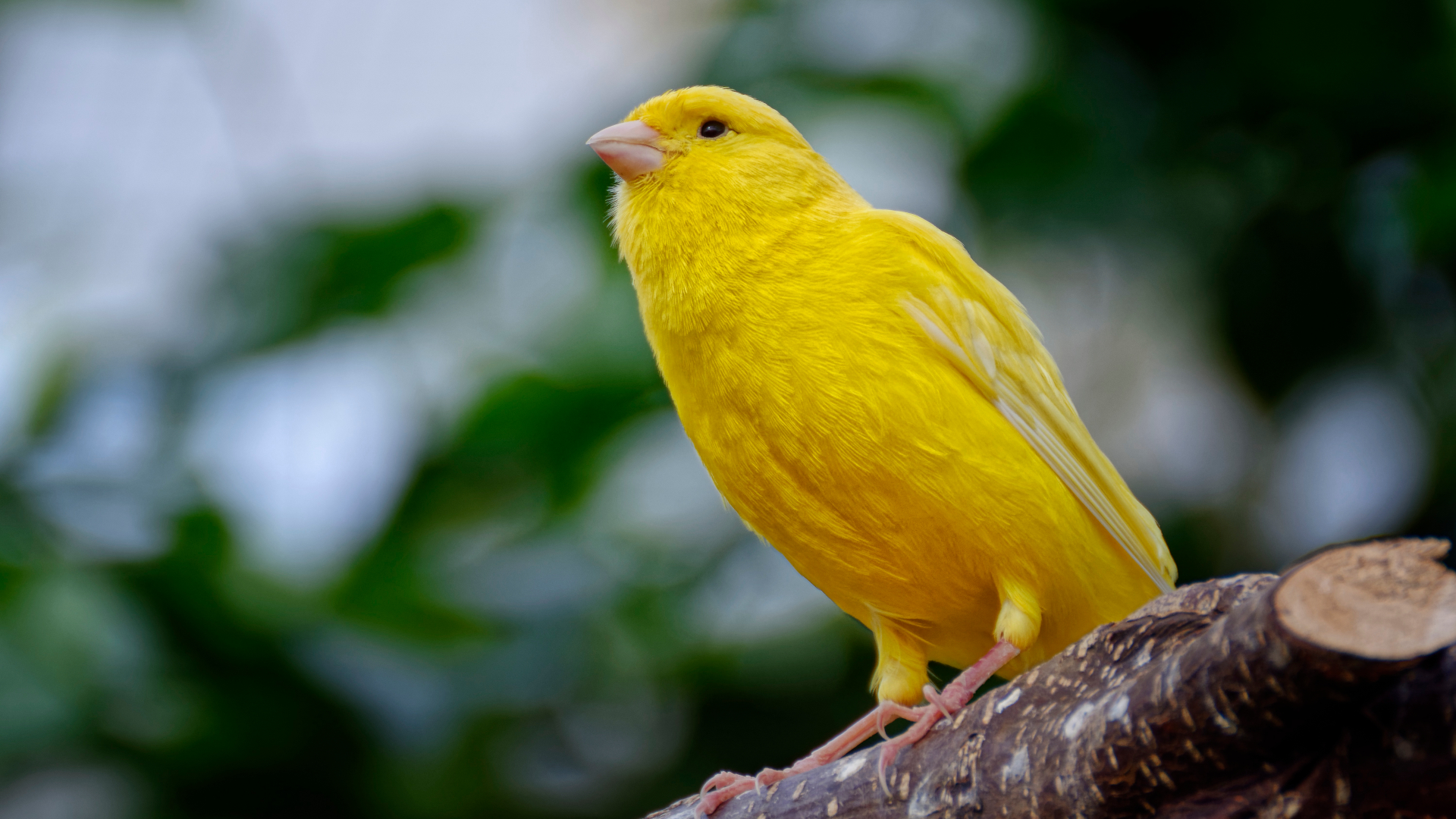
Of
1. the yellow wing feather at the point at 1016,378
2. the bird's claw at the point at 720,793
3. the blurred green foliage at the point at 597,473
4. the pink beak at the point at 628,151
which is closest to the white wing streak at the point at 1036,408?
the yellow wing feather at the point at 1016,378

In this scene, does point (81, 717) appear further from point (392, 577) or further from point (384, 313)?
point (384, 313)

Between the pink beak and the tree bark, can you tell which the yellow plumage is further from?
the tree bark

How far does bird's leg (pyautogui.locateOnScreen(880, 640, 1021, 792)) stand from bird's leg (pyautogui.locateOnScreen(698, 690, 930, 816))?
0.06 metres

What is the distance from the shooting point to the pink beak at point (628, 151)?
2.19 metres

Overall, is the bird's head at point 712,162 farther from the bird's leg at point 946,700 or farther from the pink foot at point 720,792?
the pink foot at point 720,792

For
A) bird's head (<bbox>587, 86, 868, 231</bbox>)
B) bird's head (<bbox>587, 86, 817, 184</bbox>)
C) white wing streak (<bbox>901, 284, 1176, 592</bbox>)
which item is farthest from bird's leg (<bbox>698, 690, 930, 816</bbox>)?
bird's head (<bbox>587, 86, 817, 184</bbox>)

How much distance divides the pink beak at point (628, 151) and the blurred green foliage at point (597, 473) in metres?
1.60

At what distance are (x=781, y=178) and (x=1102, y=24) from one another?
2347 mm

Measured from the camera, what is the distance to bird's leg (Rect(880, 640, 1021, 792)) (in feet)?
5.73

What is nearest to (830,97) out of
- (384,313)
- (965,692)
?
(384,313)

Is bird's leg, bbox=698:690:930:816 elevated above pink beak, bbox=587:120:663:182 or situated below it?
below

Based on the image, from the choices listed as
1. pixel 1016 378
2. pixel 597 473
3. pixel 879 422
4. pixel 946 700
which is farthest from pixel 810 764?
pixel 597 473

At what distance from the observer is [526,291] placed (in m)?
4.23

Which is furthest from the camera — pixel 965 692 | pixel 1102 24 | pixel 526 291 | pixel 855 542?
pixel 526 291
